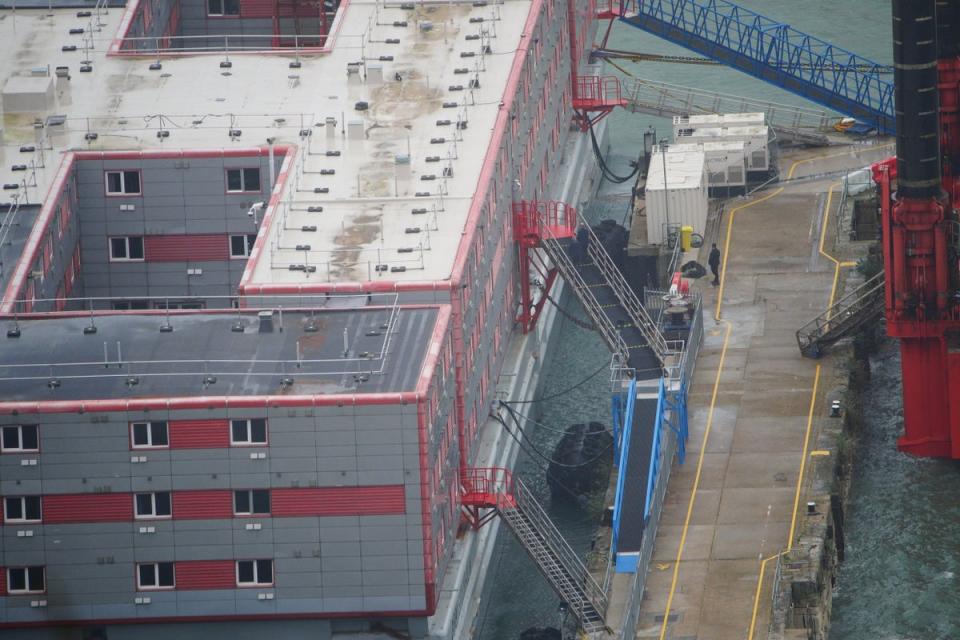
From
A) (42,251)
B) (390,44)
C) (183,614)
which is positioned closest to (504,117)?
(390,44)

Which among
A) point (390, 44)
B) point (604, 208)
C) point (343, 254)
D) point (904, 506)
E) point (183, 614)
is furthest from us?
point (604, 208)

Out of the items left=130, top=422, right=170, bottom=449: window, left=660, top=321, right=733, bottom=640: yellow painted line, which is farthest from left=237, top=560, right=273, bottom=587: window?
left=660, top=321, right=733, bottom=640: yellow painted line

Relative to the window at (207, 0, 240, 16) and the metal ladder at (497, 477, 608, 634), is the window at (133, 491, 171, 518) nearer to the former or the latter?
the metal ladder at (497, 477, 608, 634)

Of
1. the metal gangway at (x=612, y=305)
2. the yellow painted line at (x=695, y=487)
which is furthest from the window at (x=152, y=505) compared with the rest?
the metal gangway at (x=612, y=305)

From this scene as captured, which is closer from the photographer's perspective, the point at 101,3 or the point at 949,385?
the point at 949,385

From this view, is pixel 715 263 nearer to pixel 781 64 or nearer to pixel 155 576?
pixel 781 64

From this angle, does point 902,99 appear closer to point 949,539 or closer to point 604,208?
point 949,539

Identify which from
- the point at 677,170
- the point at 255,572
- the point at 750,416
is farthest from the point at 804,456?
the point at 255,572
